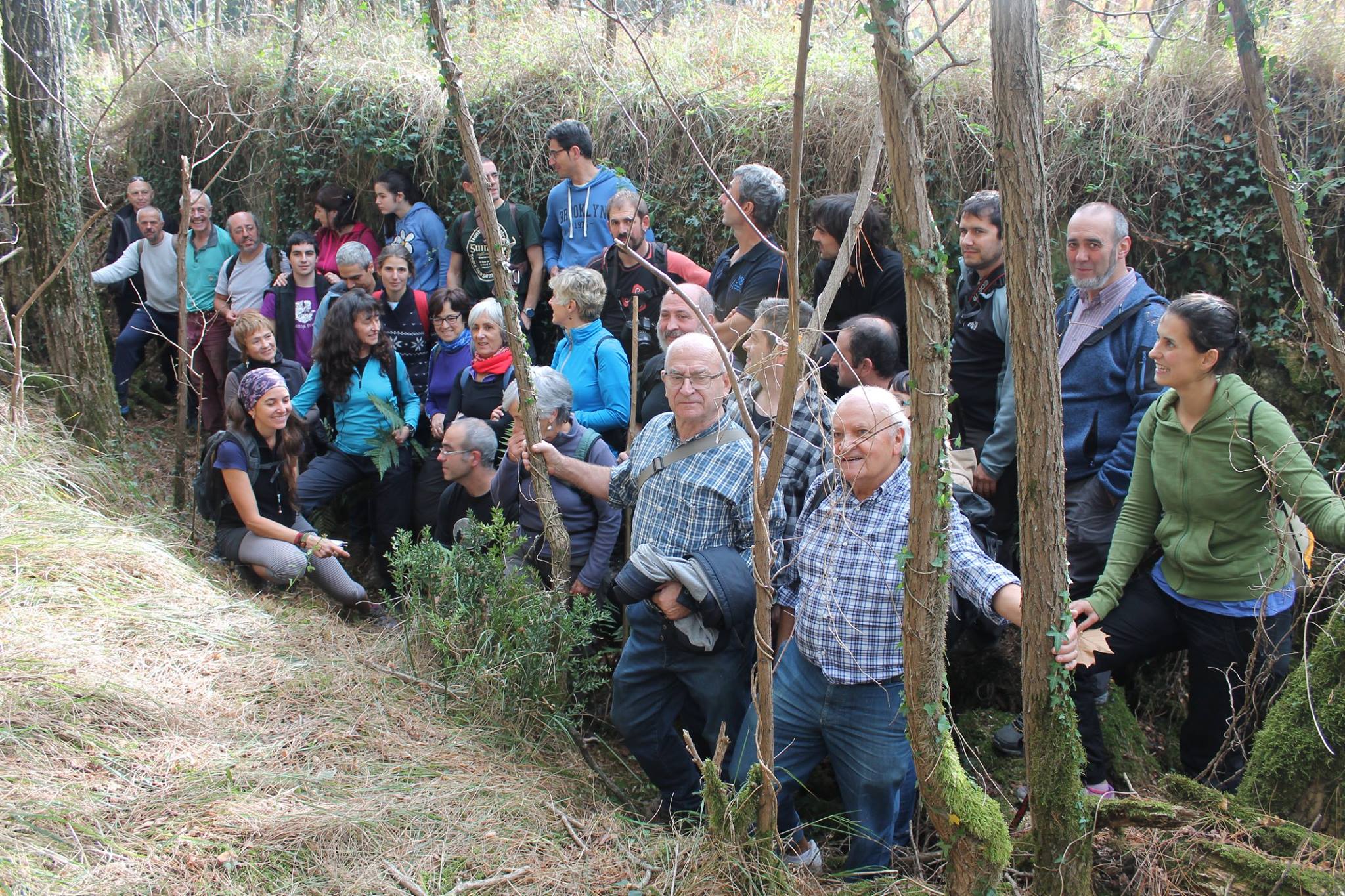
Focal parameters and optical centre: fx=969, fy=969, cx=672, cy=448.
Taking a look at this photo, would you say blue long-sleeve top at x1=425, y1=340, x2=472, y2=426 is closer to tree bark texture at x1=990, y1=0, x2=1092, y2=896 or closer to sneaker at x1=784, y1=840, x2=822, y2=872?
sneaker at x1=784, y1=840, x2=822, y2=872

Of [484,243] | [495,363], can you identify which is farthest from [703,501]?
[484,243]

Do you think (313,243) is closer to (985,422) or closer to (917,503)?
(985,422)

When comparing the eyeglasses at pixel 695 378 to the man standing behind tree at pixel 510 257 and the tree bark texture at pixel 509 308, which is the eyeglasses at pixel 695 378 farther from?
the man standing behind tree at pixel 510 257

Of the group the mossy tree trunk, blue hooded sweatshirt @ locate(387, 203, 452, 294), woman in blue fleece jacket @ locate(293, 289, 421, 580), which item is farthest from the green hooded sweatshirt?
blue hooded sweatshirt @ locate(387, 203, 452, 294)

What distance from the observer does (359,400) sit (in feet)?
20.2

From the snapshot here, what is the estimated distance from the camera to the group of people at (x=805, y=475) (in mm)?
3158

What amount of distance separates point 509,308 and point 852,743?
91.0 inches

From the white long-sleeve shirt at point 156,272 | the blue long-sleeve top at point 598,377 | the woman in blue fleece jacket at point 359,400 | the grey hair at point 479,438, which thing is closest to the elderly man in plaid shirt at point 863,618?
the blue long-sleeve top at point 598,377

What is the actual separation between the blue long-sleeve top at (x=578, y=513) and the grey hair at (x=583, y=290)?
0.76 meters

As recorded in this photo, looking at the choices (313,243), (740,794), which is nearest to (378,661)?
(740,794)

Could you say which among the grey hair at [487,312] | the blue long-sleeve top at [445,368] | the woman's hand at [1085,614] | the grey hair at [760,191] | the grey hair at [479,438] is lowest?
the woman's hand at [1085,614]

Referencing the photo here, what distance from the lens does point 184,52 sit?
10656mm

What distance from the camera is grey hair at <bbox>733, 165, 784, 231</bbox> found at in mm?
5133

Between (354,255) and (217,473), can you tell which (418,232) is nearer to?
(354,255)
